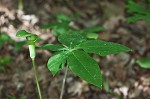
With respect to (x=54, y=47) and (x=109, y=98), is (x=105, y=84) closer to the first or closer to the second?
(x=109, y=98)

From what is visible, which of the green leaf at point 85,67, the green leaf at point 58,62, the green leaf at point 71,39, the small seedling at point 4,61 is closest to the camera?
the green leaf at point 85,67

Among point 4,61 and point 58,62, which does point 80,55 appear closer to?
point 58,62

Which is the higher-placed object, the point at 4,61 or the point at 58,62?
the point at 58,62

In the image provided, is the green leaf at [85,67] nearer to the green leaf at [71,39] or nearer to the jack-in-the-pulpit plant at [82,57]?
the jack-in-the-pulpit plant at [82,57]

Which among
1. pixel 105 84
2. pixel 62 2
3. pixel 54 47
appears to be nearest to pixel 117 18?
pixel 62 2

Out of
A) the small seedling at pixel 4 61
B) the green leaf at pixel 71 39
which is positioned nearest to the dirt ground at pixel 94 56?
the small seedling at pixel 4 61

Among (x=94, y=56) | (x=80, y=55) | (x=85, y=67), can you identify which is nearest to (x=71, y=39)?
(x=80, y=55)
